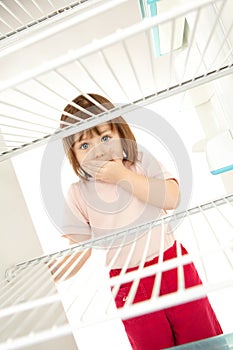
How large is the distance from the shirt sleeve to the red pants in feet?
0.60

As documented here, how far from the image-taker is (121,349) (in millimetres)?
1128

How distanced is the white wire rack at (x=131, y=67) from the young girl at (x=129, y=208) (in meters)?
0.11

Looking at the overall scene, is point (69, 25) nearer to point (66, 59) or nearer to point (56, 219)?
point (66, 59)

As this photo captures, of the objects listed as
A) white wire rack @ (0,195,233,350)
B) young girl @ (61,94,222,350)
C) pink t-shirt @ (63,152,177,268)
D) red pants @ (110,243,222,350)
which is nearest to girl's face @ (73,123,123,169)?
young girl @ (61,94,222,350)

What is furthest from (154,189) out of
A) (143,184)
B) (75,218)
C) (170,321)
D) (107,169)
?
(170,321)

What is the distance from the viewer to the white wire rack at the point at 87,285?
0.32 m

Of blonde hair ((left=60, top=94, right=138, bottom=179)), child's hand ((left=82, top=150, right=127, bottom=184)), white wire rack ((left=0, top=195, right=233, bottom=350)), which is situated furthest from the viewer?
blonde hair ((left=60, top=94, right=138, bottom=179))

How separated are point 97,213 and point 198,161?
0.46 m

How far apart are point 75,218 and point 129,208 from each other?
0.16 metres

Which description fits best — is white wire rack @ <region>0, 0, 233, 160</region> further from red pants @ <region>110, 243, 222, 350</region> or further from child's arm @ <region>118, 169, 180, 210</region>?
red pants @ <region>110, 243, 222, 350</region>

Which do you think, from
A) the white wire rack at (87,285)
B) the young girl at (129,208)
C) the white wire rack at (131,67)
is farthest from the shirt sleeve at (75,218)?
the white wire rack at (131,67)

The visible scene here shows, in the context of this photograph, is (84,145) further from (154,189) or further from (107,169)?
(154,189)

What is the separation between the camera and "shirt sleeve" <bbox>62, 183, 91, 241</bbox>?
0.90 metres

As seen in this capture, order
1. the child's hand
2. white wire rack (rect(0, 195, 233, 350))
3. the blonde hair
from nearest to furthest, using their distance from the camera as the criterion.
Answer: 1. white wire rack (rect(0, 195, 233, 350))
2. the child's hand
3. the blonde hair
